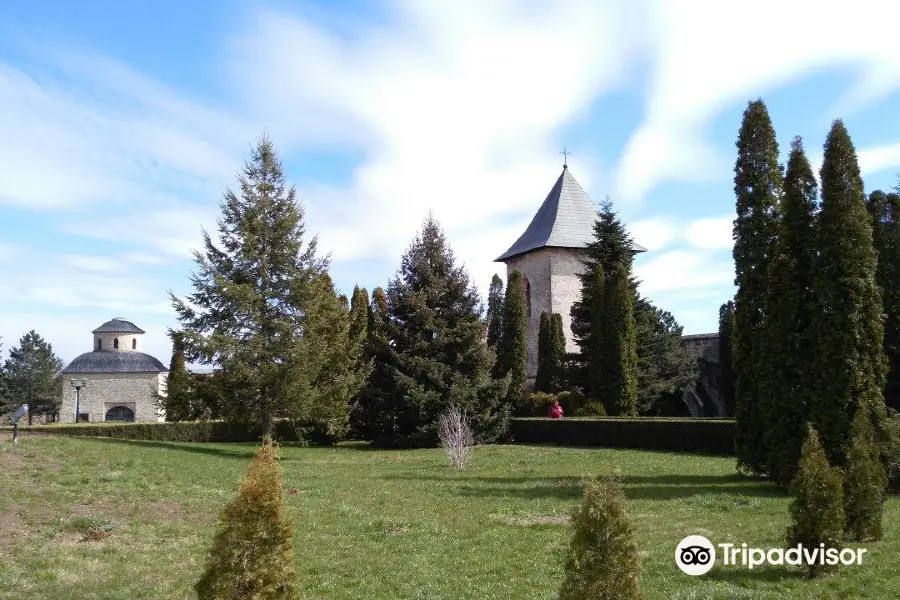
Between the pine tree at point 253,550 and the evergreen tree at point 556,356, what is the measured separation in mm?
31781

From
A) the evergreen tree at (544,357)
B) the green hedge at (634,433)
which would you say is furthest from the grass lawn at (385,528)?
the evergreen tree at (544,357)

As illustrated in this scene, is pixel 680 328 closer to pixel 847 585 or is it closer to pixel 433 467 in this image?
pixel 433 467

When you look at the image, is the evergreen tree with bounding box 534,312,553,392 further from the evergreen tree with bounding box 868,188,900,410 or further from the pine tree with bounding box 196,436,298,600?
the pine tree with bounding box 196,436,298,600

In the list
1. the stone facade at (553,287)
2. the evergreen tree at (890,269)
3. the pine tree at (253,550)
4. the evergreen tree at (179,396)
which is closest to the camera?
the pine tree at (253,550)

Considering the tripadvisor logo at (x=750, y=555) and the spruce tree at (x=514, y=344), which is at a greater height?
the spruce tree at (x=514, y=344)

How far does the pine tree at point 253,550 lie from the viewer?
448 centimetres

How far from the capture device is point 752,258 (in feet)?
51.9

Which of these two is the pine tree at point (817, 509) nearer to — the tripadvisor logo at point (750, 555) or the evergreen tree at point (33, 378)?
the tripadvisor logo at point (750, 555)

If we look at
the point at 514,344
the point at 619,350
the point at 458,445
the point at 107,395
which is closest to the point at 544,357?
the point at 514,344

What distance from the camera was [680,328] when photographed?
46.3 meters

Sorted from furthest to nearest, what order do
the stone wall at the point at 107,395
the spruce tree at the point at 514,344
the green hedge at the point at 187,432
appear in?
1. the stone wall at the point at 107,395
2. the spruce tree at the point at 514,344
3. the green hedge at the point at 187,432

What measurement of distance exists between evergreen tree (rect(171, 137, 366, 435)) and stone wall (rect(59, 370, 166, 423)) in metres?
35.8

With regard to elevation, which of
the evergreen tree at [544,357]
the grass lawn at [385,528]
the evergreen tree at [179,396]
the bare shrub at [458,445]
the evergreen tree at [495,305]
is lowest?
the grass lawn at [385,528]

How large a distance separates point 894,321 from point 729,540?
11431mm
